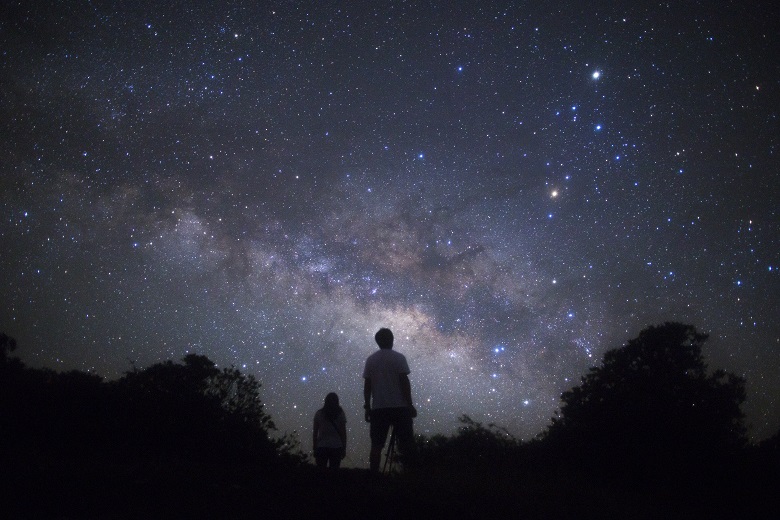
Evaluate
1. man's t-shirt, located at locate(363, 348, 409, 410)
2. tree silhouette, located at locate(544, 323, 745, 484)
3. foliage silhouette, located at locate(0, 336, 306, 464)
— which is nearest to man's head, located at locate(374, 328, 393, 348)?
man's t-shirt, located at locate(363, 348, 409, 410)

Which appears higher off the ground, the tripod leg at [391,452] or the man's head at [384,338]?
the man's head at [384,338]

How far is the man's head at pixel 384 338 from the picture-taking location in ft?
18.9

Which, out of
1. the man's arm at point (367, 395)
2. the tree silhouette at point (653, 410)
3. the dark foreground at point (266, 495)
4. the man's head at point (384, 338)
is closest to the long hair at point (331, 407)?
the man's arm at point (367, 395)

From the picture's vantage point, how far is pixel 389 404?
5.32 metres

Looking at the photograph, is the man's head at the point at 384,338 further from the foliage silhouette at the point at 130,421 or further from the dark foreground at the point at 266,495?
the foliage silhouette at the point at 130,421

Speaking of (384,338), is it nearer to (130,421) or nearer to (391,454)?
(391,454)

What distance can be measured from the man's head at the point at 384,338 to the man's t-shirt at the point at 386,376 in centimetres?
12

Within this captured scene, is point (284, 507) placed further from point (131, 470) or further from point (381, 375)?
point (381, 375)

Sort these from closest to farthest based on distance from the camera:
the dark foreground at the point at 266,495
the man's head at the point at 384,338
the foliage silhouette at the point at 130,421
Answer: the dark foreground at the point at 266,495 → the man's head at the point at 384,338 → the foliage silhouette at the point at 130,421

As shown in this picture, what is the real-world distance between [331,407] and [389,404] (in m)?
1.44

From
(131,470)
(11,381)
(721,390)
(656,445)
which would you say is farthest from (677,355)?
(11,381)

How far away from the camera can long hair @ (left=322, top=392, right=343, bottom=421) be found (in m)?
6.34

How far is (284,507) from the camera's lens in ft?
9.71

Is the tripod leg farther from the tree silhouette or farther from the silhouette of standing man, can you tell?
the tree silhouette
